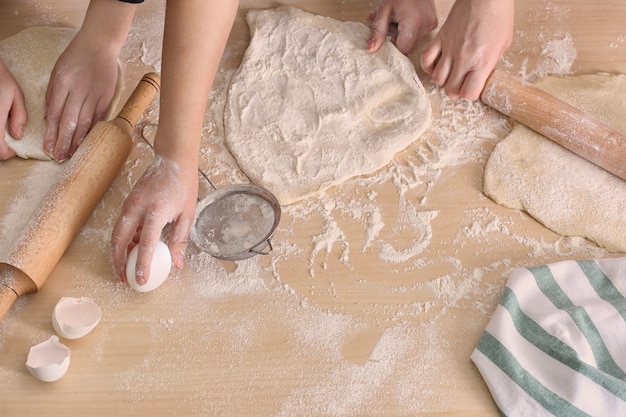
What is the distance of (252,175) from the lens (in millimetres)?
1295

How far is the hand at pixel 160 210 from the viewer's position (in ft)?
3.73

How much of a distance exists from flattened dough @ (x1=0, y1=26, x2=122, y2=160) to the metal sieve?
344mm

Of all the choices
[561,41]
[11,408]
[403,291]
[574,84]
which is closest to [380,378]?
[403,291]

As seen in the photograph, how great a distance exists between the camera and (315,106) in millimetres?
1377

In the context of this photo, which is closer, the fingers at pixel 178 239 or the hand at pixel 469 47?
the fingers at pixel 178 239

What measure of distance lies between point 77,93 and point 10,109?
0.14m

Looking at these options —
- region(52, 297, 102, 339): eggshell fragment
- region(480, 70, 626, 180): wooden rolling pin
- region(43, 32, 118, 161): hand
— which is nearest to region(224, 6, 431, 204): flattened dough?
region(480, 70, 626, 180): wooden rolling pin

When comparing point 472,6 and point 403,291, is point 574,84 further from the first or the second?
point 403,291

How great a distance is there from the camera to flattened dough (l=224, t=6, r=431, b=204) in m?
1.30

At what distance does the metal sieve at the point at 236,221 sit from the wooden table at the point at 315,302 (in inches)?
1.2

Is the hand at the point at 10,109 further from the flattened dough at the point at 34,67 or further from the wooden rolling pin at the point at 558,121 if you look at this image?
the wooden rolling pin at the point at 558,121

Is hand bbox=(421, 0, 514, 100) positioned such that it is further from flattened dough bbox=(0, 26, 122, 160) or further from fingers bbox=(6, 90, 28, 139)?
fingers bbox=(6, 90, 28, 139)

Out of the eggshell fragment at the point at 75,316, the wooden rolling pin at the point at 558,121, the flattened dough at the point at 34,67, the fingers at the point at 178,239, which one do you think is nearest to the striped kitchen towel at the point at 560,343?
the wooden rolling pin at the point at 558,121

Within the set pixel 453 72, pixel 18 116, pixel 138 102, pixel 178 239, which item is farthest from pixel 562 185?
pixel 18 116
